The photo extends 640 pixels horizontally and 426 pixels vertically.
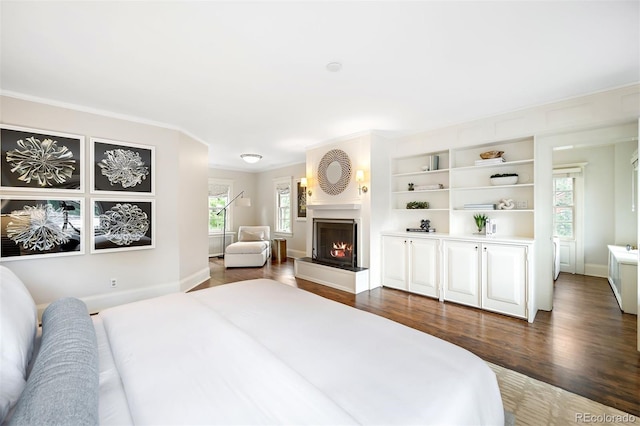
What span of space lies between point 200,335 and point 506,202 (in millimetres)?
3897

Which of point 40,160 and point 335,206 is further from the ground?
point 40,160

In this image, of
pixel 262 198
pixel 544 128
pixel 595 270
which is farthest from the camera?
pixel 262 198

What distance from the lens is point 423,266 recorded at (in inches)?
157

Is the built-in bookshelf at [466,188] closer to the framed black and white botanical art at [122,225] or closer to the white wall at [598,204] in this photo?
the white wall at [598,204]

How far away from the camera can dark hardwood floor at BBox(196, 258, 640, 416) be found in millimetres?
2035

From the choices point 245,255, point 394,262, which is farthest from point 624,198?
point 245,255

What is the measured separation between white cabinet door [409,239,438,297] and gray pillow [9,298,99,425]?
3.75 meters

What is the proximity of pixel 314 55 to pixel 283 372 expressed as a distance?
2.24m

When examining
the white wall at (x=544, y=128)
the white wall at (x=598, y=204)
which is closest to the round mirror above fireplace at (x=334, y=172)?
the white wall at (x=544, y=128)

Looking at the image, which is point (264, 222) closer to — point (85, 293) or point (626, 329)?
point (85, 293)

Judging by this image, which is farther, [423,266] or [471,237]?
[423,266]

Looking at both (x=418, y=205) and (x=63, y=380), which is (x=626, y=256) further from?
(x=63, y=380)

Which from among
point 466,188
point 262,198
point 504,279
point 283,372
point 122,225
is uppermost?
point 262,198

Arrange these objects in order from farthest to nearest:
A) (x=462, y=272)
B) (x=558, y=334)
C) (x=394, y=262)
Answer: (x=394, y=262), (x=462, y=272), (x=558, y=334)
